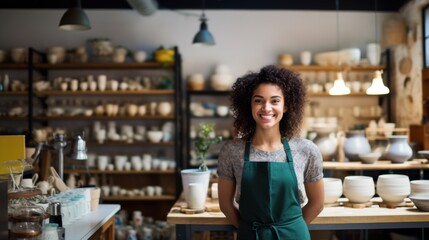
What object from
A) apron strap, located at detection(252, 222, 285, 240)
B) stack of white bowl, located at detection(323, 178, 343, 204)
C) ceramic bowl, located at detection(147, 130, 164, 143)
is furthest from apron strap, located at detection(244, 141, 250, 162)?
ceramic bowl, located at detection(147, 130, 164, 143)

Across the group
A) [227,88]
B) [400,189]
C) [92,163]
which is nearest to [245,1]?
[227,88]

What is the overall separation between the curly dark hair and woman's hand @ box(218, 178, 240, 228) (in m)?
0.27

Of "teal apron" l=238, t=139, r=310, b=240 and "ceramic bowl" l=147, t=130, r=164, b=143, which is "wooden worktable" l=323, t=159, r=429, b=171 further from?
"ceramic bowl" l=147, t=130, r=164, b=143

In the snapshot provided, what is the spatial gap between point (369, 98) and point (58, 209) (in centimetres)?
519

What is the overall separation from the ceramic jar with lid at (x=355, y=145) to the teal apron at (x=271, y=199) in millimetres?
2455

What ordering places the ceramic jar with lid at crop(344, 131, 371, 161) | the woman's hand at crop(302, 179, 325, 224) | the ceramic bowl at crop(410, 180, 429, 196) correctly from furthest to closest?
the ceramic jar with lid at crop(344, 131, 371, 161) < the ceramic bowl at crop(410, 180, 429, 196) < the woman's hand at crop(302, 179, 325, 224)

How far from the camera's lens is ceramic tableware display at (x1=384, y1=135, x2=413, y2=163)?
4.50 metres

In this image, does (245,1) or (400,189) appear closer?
(400,189)

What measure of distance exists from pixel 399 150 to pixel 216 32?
3278 mm

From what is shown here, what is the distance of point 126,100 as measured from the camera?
678 centimetres

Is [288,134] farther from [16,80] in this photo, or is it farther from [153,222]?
[16,80]

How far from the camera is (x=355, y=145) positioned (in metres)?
4.80

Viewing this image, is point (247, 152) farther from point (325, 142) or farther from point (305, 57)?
point (305, 57)

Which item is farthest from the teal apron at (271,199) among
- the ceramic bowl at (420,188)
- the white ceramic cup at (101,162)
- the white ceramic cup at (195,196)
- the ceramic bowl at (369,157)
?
the white ceramic cup at (101,162)
